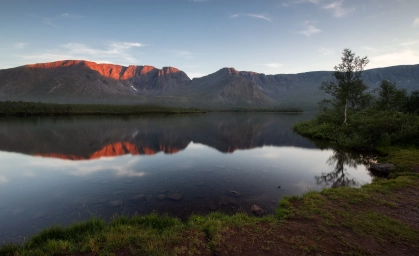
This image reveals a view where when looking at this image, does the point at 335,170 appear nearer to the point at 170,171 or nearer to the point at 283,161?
the point at 283,161

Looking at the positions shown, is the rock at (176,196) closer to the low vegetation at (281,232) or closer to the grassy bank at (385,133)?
the low vegetation at (281,232)

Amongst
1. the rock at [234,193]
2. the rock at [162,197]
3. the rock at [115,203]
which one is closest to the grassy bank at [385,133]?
the rock at [234,193]

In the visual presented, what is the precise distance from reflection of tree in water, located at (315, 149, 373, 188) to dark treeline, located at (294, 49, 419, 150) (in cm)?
450

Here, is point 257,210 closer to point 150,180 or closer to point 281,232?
point 281,232

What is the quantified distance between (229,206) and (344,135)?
34519 mm

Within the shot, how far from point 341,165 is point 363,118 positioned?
20169 mm

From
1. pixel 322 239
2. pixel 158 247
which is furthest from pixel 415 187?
pixel 158 247

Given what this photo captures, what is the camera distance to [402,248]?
8.03 meters

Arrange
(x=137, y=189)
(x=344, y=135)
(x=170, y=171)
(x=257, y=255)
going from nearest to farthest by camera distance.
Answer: (x=257, y=255) < (x=137, y=189) < (x=170, y=171) < (x=344, y=135)

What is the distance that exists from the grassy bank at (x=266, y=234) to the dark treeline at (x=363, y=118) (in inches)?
864

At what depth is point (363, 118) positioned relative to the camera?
3859 centimetres

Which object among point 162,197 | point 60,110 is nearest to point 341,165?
point 162,197

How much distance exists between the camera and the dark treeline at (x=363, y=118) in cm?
2977

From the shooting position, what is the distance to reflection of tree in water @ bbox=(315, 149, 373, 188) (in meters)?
19.1
